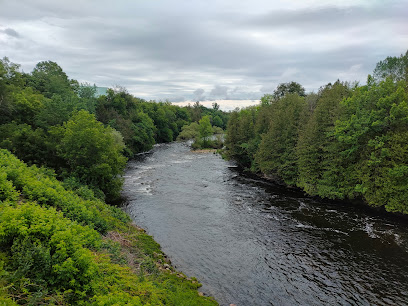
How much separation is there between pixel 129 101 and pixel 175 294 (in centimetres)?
8443

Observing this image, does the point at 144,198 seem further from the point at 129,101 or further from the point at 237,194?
the point at 129,101

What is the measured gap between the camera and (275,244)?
2166 cm

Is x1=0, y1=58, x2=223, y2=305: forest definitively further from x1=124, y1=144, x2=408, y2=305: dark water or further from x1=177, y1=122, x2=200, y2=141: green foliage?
x1=177, y1=122, x2=200, y2=141: green foliage

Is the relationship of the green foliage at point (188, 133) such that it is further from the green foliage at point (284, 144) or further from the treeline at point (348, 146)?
the treeline at point (348, 146)

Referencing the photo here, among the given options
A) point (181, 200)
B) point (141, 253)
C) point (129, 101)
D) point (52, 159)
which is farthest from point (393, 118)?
point (129, 101)

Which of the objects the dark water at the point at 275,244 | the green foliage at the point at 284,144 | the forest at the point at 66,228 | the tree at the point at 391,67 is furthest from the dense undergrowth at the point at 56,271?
the tree at the point at 391,67

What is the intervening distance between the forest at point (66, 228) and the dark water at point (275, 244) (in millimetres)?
2998

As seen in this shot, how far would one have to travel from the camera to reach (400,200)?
2653 centimetres

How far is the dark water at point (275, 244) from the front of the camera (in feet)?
51.8

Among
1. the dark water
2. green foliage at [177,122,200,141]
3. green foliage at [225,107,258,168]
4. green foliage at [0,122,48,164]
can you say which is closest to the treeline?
the dark water

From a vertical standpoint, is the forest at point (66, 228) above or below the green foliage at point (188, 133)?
below

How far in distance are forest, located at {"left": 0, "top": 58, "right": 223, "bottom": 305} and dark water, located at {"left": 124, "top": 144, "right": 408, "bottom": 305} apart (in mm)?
2998

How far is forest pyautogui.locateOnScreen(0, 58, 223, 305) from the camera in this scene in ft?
27.7

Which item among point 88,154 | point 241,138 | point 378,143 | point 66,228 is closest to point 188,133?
point 241,138
